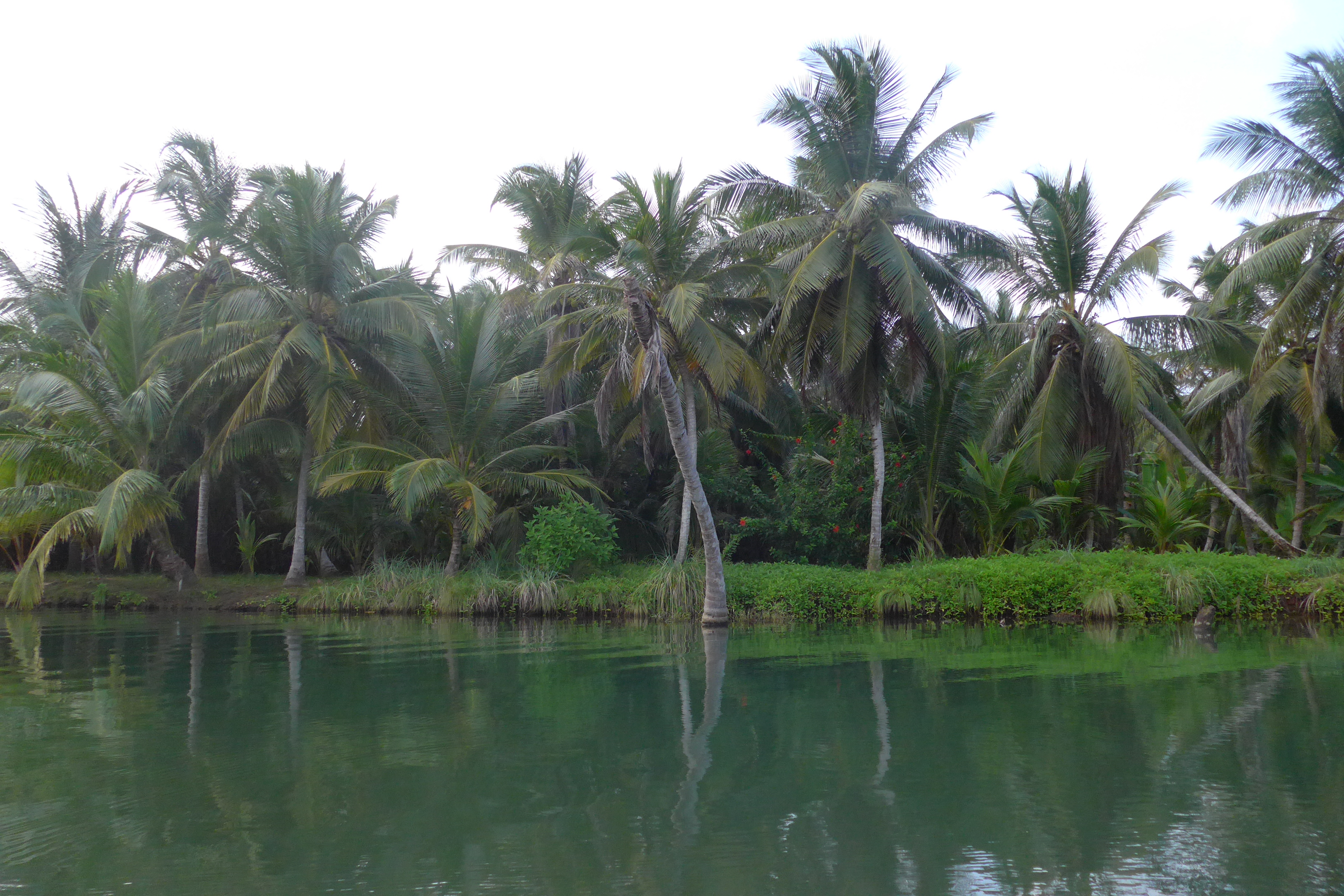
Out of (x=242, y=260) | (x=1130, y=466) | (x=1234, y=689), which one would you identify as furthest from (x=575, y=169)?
(x=1234, y=689)

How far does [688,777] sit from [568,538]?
1323 cm

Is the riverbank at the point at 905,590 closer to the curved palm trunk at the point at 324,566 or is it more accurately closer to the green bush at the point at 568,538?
the green bush at the point at 568,538

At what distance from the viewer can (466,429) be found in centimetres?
2048

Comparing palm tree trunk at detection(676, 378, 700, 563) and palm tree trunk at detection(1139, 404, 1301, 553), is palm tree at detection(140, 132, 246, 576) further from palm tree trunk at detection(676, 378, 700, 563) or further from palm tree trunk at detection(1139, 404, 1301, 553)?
palm tree trunk at detection(1139, 404, 1301, 553)

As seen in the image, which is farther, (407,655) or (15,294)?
(15,294)

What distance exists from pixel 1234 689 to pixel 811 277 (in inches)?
399

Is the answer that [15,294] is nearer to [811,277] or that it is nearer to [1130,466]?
[811,277]

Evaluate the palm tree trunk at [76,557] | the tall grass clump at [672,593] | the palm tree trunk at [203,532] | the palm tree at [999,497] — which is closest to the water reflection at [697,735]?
the tall grass clump at [672,593]

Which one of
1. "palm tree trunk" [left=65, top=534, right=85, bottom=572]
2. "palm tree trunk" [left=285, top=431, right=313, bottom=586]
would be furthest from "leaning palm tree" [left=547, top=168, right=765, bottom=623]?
"palm tree trunk" [left=65, top=534, right=85, bottom=572]

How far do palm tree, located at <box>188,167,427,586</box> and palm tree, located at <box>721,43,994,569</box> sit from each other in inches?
331

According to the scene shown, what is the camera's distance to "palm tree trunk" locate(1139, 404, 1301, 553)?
707 inches

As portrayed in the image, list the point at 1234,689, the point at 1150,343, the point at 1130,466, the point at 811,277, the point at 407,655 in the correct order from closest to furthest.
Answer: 1. the point at 1234,689
2. the point at 407,655
3. the point at 811,277
4. the point at 1150,343
5. the point at 1130,466

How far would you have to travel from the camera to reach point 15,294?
28328 mm

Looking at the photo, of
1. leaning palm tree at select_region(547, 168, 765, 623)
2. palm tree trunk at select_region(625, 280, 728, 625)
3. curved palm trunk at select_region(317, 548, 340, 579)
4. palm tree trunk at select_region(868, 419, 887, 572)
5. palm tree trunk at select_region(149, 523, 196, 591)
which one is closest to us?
palm tree trunk at select_region(625, 280, 728, 625)
